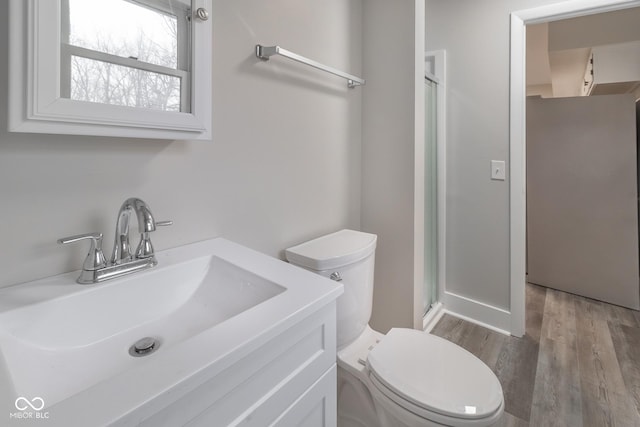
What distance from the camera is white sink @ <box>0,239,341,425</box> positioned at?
451mm

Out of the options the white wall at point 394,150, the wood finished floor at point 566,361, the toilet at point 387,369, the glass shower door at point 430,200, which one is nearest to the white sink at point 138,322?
the toilet at point 387,369

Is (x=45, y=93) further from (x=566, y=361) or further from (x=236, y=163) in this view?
(x=566, y=361)

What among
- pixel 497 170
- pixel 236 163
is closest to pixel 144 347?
pixel 236 163

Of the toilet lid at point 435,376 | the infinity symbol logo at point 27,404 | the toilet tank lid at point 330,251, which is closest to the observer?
the infinity symbol logo at point 27,404

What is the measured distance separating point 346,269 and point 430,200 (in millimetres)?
1156

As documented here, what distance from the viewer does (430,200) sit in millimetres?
2119

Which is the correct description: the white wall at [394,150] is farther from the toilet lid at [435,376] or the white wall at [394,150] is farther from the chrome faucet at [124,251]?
the chrome faucet at [124,251]

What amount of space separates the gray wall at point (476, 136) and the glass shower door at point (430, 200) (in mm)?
117

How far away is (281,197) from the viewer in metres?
1.28

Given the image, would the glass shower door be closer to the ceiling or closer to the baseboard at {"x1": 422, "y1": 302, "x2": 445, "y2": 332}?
the baseboard at {"x1": 422, "y1": 302, "x2": 445, "y2": 332}

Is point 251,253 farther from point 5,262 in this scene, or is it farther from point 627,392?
point 627,392

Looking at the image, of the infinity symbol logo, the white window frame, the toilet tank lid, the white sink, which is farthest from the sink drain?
the toilet tank lid

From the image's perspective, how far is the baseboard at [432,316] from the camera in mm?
2035

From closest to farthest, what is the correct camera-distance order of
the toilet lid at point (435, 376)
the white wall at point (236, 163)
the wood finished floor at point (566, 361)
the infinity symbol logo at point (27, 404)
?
the infinity symbol logo at point (27, 404)
the white wall at point (236, 163)
the toilet lid at point (435, 376)
the wood finished floor at point (566, 361)
